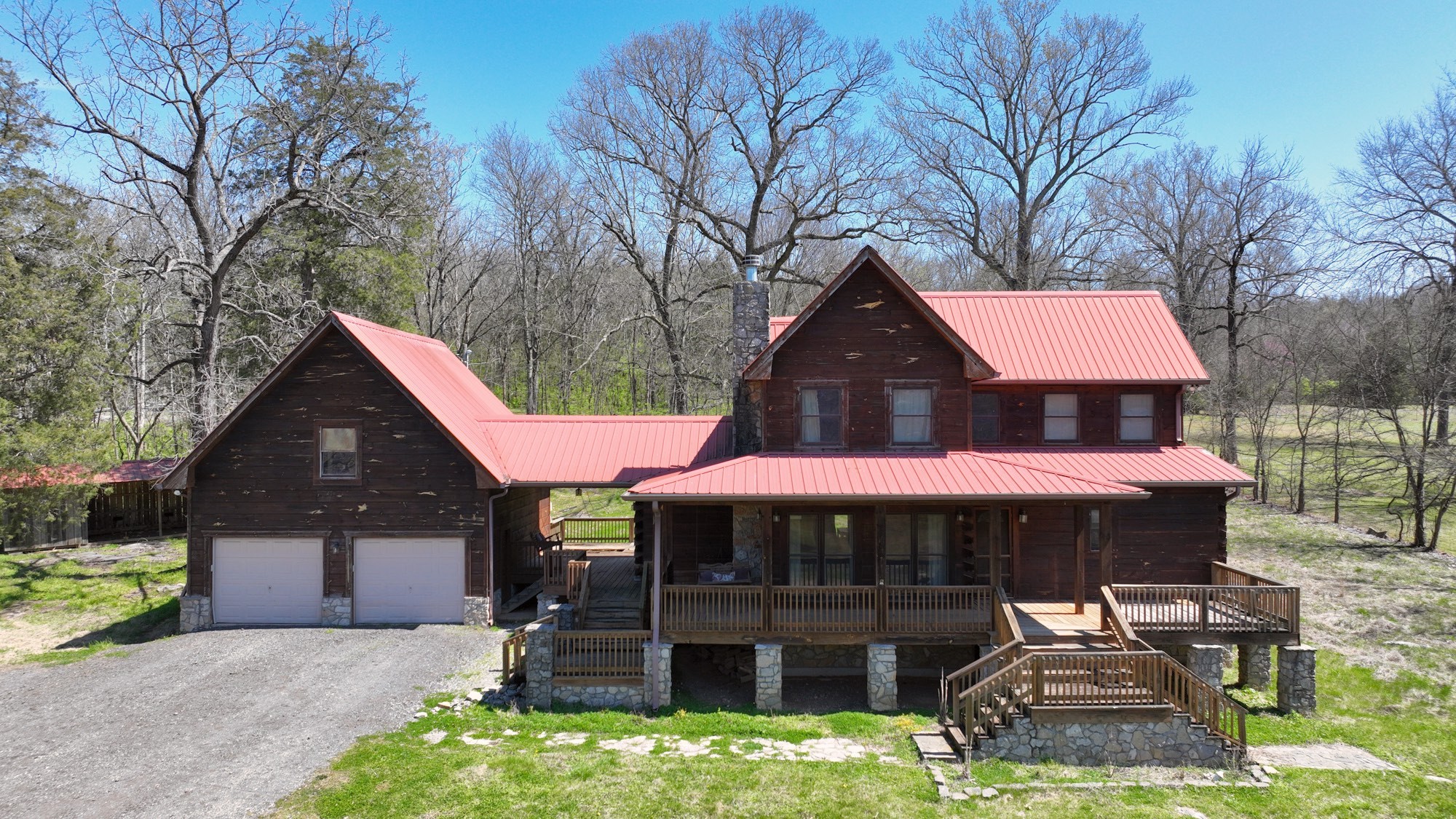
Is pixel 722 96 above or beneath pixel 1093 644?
above

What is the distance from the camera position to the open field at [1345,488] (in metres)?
28.5

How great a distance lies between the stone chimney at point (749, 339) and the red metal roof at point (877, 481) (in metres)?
2.69

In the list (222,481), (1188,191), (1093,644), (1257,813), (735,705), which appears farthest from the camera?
(1188,191)

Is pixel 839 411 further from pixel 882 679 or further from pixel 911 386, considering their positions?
pixel 882 679

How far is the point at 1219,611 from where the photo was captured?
1583 centimetres

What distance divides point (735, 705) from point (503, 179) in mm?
35112

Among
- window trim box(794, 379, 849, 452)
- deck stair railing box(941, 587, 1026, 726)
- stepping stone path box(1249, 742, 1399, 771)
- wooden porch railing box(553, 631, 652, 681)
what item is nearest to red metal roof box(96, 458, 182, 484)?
wooden porch railing box(553, 631, 652, 681)

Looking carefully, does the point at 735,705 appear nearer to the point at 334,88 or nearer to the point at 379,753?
the point at 379,753

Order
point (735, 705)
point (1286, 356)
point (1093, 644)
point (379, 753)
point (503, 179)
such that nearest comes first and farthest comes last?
point (379, 753), point (1093, 644), point (735, 705), point (1286, 356), point (503, 179)

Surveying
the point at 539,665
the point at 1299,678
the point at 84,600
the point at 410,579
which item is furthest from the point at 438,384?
the point at 1299,678

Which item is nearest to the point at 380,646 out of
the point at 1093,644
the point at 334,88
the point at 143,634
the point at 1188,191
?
the point at 143,634

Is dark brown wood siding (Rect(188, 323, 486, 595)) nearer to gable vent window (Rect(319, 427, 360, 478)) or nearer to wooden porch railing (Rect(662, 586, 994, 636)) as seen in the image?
gable vent window (Rect(319, 427, 360, 478))

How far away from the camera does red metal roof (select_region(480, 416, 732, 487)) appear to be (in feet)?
64.3

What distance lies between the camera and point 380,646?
1697 centimetres
